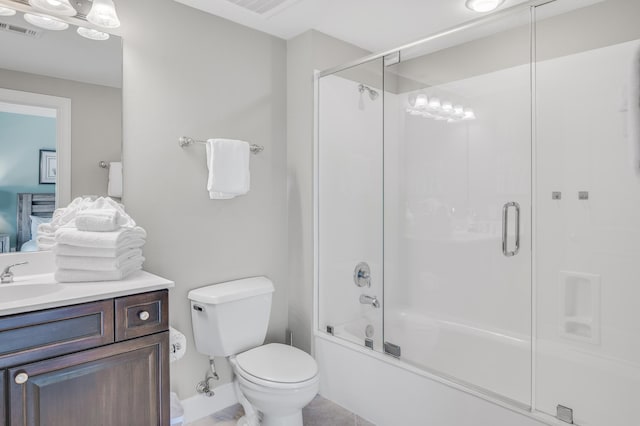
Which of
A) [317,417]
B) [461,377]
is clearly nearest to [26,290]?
[317,417]

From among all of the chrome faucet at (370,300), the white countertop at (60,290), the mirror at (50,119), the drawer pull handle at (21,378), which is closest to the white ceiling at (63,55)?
the mirror at (50,119)

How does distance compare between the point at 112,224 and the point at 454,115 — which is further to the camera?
the point at 454,115

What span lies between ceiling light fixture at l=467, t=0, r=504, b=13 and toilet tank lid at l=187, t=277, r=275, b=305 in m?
1.96

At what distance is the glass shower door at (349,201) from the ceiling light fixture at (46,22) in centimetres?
140

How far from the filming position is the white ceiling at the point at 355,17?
2.18 meters

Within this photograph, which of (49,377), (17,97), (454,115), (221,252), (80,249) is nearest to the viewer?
(49,377)

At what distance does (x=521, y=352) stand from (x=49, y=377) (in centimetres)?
225

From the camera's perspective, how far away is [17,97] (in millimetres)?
1741

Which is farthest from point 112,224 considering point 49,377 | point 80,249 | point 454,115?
point 454,115

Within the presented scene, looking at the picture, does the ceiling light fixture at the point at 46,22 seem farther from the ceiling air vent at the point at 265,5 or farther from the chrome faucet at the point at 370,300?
the chrome faucet at the point at 370,300

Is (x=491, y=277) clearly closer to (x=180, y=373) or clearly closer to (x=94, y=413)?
(x=180, y=373)

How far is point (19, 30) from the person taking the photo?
1.73 metres

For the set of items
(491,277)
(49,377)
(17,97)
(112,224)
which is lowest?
(49,377)

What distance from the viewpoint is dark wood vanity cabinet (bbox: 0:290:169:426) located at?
1.31 metres
